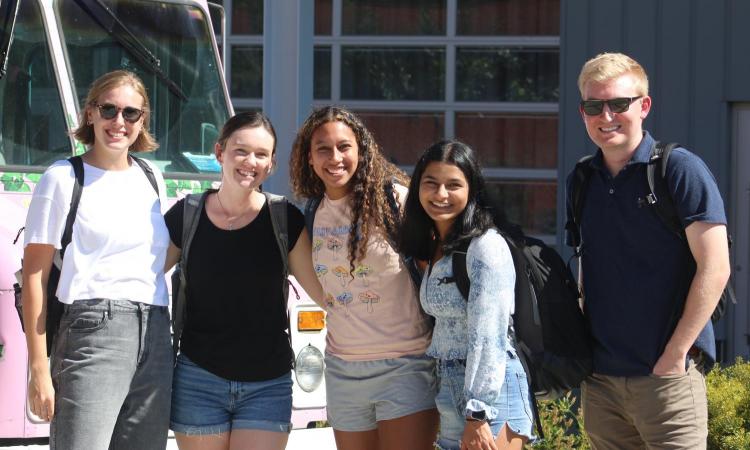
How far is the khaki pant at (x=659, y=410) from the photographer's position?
356 cm

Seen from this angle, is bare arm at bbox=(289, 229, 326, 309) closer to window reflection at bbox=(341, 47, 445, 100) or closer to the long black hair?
the long black hair

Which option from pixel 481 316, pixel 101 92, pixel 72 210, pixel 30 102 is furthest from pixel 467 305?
pixel 30 102

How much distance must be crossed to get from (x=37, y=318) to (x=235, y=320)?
65cm

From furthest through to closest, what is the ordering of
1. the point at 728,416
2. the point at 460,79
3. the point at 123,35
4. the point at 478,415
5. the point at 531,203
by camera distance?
the point at 460,79 < the point at 531,203 < the point at 123,35 < the point at 728,416 < the point at 478,415

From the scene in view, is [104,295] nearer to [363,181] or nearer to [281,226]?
[281,226]

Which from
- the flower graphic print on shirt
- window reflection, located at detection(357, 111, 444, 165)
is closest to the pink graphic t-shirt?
the flower graphic print on shirt

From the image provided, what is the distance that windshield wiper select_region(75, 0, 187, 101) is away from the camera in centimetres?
556

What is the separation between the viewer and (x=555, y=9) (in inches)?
504

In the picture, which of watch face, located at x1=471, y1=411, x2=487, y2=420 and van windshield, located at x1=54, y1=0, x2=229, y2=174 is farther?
van windshield, located at x1=54, y1=0, x2=229, y2=174

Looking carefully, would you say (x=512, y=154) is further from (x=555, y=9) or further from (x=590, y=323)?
(x=590, y=323)

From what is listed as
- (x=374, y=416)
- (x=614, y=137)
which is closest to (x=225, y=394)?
(x=374, y=416)

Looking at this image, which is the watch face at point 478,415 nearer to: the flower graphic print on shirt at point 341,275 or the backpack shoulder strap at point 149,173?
the flower graphic print on shirt at point 341,275

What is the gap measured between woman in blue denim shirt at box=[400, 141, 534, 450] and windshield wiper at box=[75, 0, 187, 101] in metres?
2.33

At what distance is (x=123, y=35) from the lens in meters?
5.61
